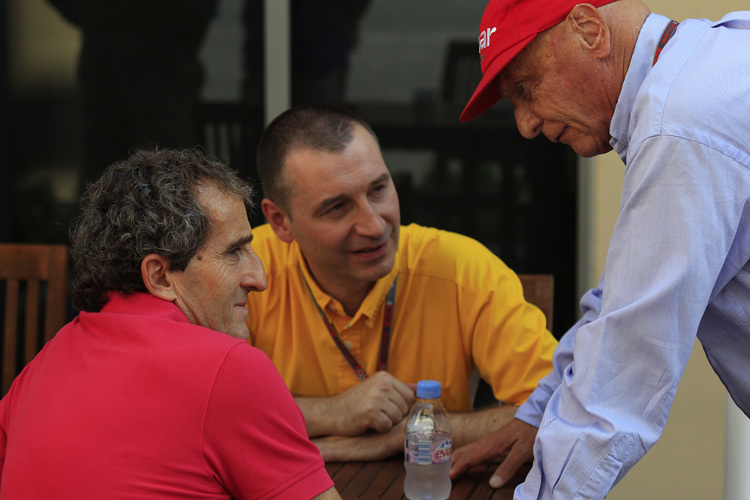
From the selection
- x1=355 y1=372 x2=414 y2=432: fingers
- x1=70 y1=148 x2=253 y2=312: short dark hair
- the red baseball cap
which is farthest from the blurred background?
x1=70 y1=148 x2=253 y2=312: short dark hair

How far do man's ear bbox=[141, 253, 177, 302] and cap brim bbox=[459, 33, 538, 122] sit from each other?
66cm

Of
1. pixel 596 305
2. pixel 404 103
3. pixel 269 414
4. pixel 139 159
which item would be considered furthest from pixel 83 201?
pixel 404 103

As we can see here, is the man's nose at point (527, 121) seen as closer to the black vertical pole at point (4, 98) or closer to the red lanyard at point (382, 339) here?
the red lanyard at point (382, 339)

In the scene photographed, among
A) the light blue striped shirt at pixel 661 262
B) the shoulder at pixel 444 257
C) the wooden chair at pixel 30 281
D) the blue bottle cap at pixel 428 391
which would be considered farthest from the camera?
the wooden chair at pixel 30 281

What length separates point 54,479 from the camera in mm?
1214

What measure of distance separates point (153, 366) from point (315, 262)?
1030mm

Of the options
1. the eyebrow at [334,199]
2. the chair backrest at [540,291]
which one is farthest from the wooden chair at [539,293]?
the eyebrow at [334,199]

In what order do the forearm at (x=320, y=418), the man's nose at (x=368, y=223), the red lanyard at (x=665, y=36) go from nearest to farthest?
the red lanyard at (x=665, y=36), the forearm at (x=320, y=418), the man's nose at (x=368, y=223)

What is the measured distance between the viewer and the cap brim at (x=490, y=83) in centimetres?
143

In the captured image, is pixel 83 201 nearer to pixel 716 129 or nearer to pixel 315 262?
pixel 315 262

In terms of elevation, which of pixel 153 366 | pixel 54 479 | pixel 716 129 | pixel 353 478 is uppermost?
pixel 716 129

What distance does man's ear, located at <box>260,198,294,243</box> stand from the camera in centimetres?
229

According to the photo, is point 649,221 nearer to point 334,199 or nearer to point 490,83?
point 490,83

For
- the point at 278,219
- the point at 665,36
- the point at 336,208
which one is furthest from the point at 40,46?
the point at 665,36
